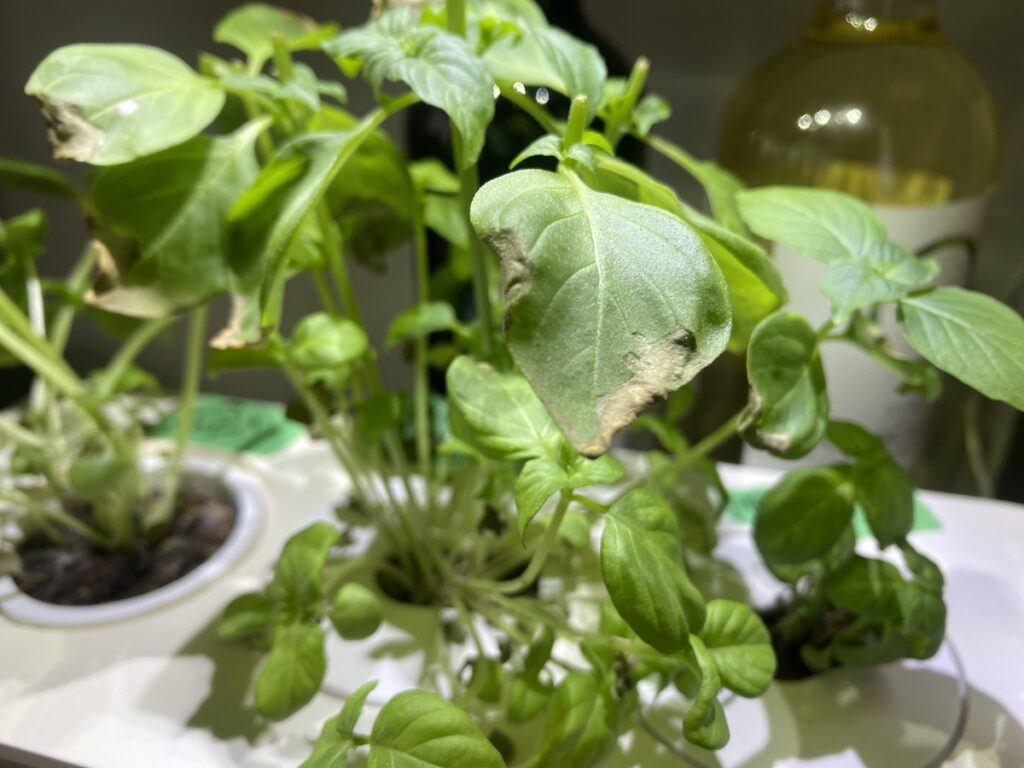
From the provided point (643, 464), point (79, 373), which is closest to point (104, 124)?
point (643, 464)

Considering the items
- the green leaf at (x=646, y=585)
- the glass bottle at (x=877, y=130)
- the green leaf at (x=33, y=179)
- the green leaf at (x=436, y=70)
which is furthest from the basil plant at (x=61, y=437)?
the glass bottle at (x=877, y=130)

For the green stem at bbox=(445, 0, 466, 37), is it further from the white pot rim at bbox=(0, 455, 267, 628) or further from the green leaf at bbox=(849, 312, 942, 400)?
the white pot rim at bbox=(0, 455, 267, 628)

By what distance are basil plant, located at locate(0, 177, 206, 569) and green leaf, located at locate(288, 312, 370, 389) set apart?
0.43 feet

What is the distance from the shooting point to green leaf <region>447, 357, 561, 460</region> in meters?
0.32

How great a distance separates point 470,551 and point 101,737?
0.24 m

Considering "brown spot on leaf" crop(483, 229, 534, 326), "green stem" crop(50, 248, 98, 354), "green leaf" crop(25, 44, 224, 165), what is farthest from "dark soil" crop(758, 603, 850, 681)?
"green stem" crop(50, 248, 98, 354)

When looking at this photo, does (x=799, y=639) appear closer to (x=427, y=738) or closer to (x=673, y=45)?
(x=427, y=738)

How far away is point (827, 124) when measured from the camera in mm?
638

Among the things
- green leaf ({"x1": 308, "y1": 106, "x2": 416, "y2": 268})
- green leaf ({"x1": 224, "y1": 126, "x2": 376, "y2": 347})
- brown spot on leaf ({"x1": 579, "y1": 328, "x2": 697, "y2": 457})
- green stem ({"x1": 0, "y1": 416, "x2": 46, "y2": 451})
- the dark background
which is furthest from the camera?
the dark background

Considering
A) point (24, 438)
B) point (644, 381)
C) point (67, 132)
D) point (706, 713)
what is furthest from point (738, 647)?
point (24, 438)

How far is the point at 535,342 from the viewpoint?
0.25m

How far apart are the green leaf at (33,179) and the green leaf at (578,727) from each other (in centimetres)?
49

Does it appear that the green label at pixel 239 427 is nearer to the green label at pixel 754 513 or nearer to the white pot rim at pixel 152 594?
the white pot rim at pixel 152 594

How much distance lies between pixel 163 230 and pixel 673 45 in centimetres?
53
